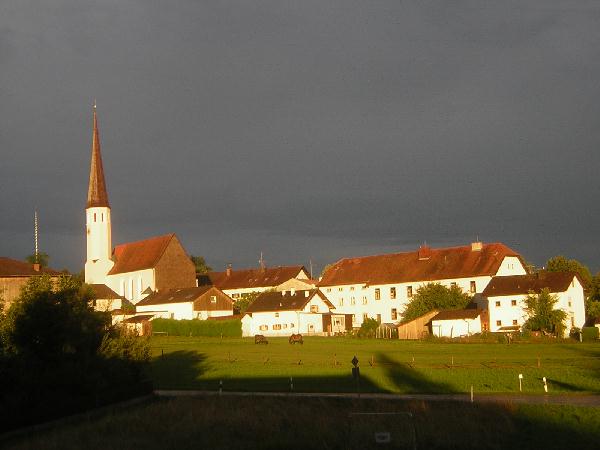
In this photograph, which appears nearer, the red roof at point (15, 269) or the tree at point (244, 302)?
the red roof at point (15, 269)

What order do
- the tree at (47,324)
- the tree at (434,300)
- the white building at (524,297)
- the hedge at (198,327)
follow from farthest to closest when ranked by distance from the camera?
the hedge at (198,327), the tree at (434,300), the white building at (524,297), the tree at (47,324)

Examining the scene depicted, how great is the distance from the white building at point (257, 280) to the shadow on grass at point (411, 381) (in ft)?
229

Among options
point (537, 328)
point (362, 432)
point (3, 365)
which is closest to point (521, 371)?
point (362, 432)

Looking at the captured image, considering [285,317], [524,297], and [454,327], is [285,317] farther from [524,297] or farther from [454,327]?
[524,297]

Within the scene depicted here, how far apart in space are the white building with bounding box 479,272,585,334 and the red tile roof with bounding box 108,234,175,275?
48.9 metres

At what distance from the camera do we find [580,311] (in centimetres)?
7888

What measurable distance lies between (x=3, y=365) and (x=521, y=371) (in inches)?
949

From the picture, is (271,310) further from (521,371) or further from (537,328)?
(521,371)

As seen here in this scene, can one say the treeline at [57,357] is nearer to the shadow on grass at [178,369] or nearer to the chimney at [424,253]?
the shadow on grass at [178,369]

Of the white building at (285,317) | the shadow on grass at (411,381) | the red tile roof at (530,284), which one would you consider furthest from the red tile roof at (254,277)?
the shadow on grass at (411,381)

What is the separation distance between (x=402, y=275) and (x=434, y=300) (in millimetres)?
13511

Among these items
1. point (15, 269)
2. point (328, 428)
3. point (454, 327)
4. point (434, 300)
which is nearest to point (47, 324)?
point (328, 428)

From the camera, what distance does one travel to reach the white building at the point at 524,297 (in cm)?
7688

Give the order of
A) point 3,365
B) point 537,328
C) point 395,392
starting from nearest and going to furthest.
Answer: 1. point 3,365
2. point 395,392
3. point 537,328
